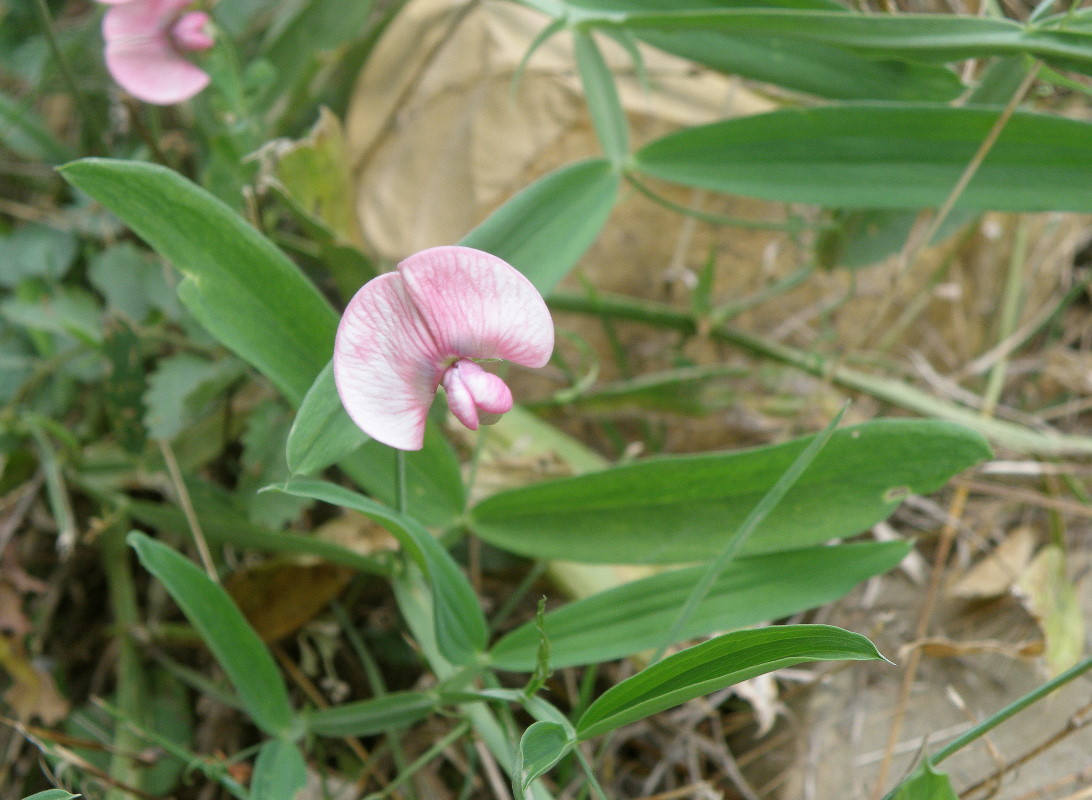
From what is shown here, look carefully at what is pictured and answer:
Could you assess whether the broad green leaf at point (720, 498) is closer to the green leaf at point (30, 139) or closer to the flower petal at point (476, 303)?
the flower petal at point (476, 303)

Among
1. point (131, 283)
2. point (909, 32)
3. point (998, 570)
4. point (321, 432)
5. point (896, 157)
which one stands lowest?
point (998, 570)

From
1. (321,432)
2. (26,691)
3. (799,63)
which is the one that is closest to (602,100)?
(799,63)

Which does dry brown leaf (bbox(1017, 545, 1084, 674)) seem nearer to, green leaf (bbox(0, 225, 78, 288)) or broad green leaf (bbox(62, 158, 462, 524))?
broad green leaf (bbox(62, 158, 462, 524))

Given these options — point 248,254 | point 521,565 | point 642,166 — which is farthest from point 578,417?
point 248,254

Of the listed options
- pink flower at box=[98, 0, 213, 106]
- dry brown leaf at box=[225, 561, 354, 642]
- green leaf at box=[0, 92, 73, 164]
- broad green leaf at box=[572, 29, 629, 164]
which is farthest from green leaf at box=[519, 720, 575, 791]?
green leaf at box=[0, 92, 73, 164]

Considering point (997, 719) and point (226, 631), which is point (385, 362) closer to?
point (226, 631)

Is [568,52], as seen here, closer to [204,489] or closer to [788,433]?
[788,433]
